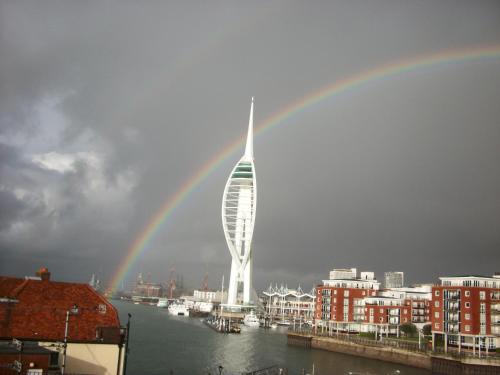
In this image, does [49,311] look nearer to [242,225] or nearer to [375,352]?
[375,352]

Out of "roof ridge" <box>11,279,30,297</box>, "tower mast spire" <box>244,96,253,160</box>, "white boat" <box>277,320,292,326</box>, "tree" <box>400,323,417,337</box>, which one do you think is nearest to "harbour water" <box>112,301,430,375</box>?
"tree" <box>400,323,417,337</box>

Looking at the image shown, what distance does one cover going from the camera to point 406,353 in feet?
216

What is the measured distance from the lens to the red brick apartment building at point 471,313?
6397 centimetres

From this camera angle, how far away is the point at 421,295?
103812 millimetres

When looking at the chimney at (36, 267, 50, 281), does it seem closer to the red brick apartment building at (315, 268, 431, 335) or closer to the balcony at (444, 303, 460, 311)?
the balcony at (444, 303, 460, 311)

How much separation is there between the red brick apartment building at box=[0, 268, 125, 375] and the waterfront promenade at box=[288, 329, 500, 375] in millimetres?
41925

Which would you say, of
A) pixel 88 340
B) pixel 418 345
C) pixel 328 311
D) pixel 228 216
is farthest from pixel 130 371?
pixel 228 216

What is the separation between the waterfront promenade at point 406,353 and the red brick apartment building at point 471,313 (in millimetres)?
3303

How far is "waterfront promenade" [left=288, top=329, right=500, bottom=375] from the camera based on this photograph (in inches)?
2197

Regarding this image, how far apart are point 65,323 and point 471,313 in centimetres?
5208

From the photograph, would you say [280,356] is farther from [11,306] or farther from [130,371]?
[11,306]

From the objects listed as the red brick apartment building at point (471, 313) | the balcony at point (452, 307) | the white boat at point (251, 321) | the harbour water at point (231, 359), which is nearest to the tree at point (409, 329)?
A: the harbour water at point (231, 359)

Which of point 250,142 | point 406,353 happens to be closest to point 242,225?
point 250,142

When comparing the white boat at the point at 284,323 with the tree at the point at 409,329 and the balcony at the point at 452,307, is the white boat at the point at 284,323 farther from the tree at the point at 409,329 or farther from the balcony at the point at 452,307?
the balcony at the point at 452,307
